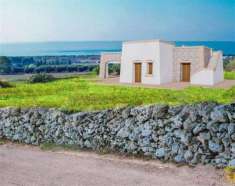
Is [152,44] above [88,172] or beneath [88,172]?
above

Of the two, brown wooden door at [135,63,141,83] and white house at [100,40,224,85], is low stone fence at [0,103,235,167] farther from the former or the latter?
brown wooden door at [135,63,141,83]

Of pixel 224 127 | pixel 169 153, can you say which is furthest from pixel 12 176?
pixel 224 127

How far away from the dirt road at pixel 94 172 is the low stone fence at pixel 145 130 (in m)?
0.32

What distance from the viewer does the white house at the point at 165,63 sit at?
23.6 meters

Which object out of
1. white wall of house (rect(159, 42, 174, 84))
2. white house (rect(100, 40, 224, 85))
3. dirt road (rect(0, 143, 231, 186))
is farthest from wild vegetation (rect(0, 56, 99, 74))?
dirt road (rect(0, 143, 231, 186))

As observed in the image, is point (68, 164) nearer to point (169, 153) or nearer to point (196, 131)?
point (169, 153)

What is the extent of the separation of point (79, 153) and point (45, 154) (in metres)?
0.77

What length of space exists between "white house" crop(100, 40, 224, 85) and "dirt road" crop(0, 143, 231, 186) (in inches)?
648

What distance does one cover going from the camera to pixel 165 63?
80.1 ft

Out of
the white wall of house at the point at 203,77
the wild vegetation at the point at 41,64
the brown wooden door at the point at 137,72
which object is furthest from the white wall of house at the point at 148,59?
the wild vegetation at the point at 41,64

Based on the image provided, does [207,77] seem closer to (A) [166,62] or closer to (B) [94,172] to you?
(A) [166,62]

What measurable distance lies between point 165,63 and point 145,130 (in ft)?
56.3

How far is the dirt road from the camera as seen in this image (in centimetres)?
616

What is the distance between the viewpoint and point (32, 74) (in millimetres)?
24359
